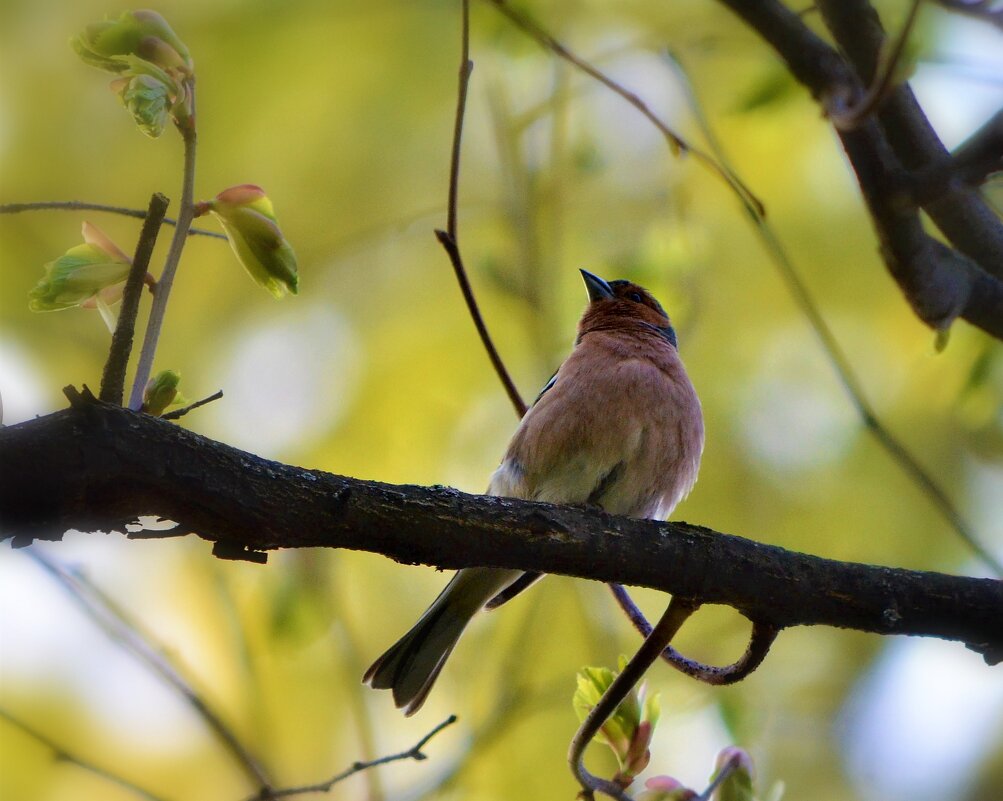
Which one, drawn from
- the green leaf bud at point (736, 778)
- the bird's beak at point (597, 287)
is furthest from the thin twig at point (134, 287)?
the bird's beak at point (597, 287)

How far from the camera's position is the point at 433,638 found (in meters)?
5.67

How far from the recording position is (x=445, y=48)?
324 inches

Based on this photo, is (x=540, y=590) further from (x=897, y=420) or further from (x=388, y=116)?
(x=388, y=116)

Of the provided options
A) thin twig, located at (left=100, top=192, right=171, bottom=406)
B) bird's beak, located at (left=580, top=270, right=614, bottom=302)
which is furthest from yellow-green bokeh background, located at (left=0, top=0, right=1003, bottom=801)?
thin twig, located at (left=100, top=192, right=171, bottom=406)

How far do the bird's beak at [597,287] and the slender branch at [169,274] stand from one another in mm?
4484

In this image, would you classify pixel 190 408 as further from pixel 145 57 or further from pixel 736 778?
pixel 736 778

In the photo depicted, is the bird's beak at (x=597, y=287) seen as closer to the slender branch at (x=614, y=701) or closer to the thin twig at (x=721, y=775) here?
the slender branch at (x=614, y=701)


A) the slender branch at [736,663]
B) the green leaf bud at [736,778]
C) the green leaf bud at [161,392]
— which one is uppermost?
the green leaf bud at [161,392]

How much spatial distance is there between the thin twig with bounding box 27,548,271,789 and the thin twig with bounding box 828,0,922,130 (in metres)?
3.22

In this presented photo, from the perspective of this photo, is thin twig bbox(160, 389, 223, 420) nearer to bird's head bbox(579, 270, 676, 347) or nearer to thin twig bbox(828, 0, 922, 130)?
thin twig bbox(828, 0, 922, 130)

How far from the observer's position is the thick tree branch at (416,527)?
2779 mm

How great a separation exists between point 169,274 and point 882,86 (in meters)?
1.92

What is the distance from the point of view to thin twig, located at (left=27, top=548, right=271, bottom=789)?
4.39m

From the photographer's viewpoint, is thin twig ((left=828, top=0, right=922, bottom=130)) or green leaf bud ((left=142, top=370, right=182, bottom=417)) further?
green leaf bud ((left=142, top=370, right=182, bottom=417))
